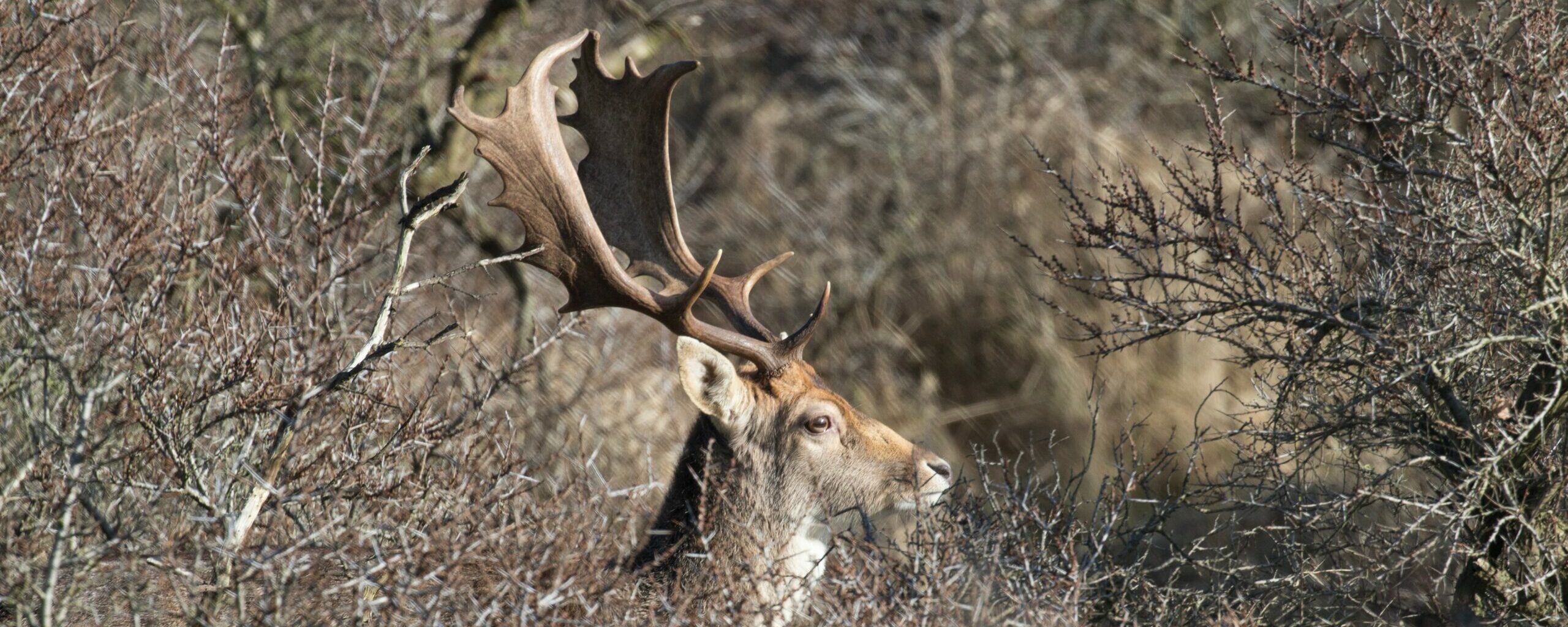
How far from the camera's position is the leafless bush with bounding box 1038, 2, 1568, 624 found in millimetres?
4922

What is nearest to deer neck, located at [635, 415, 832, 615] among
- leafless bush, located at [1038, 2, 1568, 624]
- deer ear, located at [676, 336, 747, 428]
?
deer ear, located at [676, 336, 747, 428]

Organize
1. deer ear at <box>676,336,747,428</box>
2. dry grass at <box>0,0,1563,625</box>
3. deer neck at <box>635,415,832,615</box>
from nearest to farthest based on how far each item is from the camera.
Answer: dry grass at <box>0,0,1563,625</box>
deer neck at <box>635,415,832,615</box>
deer ear at <box>676,336,747,428</box>

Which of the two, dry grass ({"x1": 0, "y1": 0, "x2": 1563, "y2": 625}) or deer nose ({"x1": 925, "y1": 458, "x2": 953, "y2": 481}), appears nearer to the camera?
dry grass ({"x1": 0, "y1": 0, "x2": 1563, "y2": 625})

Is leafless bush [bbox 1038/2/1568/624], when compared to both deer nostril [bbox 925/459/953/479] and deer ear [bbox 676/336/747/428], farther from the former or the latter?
deer ear [bbox 676/336/747/428]

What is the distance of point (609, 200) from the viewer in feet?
20.3

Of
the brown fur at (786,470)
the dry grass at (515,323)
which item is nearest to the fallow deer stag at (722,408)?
the brown fur at (786,470)

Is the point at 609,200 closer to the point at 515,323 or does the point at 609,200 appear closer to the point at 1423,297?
the point at 515,323

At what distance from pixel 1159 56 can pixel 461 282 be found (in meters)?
8.29

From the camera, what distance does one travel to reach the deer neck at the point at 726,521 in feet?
17.6

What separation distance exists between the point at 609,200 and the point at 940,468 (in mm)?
1774

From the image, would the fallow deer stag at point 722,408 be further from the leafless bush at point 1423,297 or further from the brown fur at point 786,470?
the leafless bush at point 1423,297

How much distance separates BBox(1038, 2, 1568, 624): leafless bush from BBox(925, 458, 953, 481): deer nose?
2.77ft

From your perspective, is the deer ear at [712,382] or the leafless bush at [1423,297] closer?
the leafless bush at [1423,297]

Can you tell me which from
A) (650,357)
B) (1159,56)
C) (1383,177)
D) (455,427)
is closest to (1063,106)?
(1159,56)
